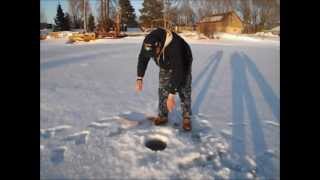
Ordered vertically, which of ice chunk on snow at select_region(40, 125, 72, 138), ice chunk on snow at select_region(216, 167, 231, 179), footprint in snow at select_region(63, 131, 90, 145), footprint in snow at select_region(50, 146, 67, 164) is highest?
ice chunk on snow at select_region(40, 125, 72, 138)

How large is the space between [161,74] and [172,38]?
365 millimetres

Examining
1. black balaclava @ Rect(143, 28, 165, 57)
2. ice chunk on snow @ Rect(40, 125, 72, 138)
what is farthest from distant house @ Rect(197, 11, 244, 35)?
ice chunk on snow @ Rect(40, 125, 72, 138)

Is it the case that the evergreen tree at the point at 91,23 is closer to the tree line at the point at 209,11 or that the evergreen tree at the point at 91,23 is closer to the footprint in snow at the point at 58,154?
the tree line at the point at 209,11

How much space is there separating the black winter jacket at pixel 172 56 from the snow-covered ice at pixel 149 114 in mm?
239

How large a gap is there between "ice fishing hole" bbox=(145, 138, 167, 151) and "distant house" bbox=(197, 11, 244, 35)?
3.81 ft

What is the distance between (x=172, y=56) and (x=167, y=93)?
0.43 metres

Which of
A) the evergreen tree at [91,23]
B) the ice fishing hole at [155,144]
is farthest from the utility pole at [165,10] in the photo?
the ice fishing hole at [155,144]

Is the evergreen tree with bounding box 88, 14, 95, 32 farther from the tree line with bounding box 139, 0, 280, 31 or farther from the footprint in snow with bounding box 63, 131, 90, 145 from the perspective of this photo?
the footprint in snow with bounding box 63, 131, 90, 145

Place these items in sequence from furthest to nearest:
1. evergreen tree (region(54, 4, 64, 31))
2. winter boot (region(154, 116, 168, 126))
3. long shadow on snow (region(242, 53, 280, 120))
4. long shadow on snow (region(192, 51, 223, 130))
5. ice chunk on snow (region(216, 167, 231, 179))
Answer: long shadow on snow (region(192, 51, 223, 130)), long shadow on snow (region(242, 53, 280, 120)), winter boot (region(154, 116, 168, 126)), evergreen tree (region(54, 4, 64, 31)), ice chunk on snow (region(216, 167, 231, 179))

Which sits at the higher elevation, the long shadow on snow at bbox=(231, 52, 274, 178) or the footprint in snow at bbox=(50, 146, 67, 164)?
the long shadow on snow at bbox=(231, 52, 274, 178)

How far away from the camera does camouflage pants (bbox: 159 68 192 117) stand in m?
2.97

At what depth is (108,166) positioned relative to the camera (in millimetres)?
2547

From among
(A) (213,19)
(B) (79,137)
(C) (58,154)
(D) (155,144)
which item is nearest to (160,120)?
(D) (155,144)
